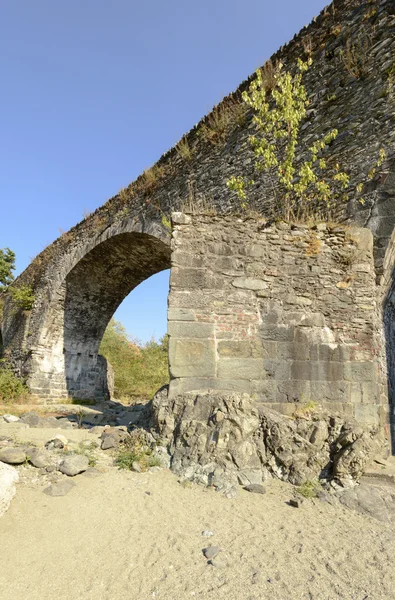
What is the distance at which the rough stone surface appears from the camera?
3.67 meters

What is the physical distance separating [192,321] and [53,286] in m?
8.68

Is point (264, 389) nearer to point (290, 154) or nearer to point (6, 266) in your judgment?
point (290, 154)

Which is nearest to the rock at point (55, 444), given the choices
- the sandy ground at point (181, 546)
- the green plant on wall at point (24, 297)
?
the sandy ground at point (181, 546)

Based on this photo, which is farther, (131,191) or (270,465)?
(131,191)

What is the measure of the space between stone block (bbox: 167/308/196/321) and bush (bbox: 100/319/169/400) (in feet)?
32.6

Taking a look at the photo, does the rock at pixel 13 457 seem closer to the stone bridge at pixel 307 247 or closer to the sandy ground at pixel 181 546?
the sandy ground at pixel 181 546

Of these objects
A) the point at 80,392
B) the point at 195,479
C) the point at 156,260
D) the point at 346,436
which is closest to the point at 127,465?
the point at 195,479

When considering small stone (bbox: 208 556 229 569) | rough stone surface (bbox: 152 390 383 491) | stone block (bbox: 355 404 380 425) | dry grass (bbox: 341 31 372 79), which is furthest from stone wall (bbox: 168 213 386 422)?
dry grass (bbox: 341 31 372 79)

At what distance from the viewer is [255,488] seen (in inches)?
139

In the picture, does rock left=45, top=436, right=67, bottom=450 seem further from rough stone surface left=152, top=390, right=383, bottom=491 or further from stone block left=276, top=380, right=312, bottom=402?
stone block left=276, top=380, right=312, bottom=402

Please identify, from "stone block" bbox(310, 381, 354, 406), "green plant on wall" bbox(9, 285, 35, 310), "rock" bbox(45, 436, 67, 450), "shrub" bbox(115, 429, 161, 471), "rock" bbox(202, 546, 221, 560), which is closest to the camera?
"rock" bbox(202, 546, 221, 560)

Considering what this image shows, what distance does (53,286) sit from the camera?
1191 cm

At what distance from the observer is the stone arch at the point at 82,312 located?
35.6ft

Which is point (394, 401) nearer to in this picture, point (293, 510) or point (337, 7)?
point (293, 510)
